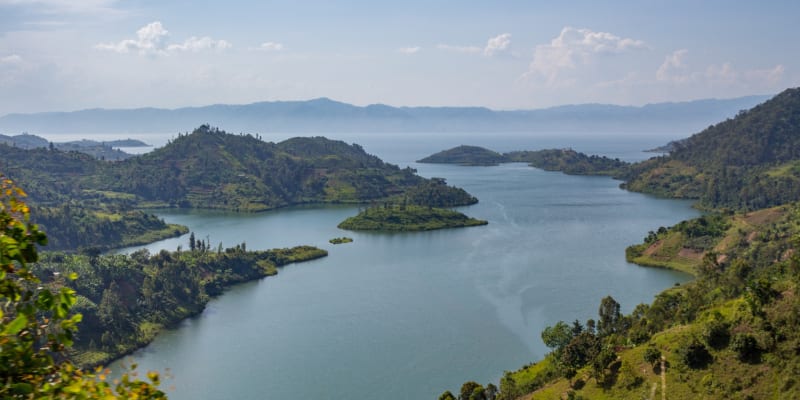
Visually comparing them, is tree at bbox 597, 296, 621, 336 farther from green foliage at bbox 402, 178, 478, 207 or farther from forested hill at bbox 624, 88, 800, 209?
forested hill at bbox 624, 88, 800, 209

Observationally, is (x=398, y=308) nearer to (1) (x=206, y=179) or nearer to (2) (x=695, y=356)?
(2) (x=695, y=356)

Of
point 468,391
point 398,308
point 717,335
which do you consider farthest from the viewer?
point 398,308

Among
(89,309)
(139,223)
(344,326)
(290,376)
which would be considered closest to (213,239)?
(139,223)

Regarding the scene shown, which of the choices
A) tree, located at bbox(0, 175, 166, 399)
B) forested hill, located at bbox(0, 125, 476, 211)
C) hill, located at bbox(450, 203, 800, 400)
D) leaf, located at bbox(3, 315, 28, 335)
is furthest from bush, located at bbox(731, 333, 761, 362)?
forested hill, located at bbox(0, 125, 476, 211)

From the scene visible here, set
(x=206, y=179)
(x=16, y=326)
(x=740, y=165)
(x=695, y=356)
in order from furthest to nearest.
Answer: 1. (x=740, y=165)
2. (x=206, y=179)
3. (x=695, y=356)
4. (x=16, y=326)

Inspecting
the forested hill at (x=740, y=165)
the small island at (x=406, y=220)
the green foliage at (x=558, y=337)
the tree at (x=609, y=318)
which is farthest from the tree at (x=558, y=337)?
the forested hill at (x=740, y=165)

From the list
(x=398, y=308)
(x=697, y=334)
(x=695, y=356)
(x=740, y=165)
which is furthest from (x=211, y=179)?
(x=695, y=356)
